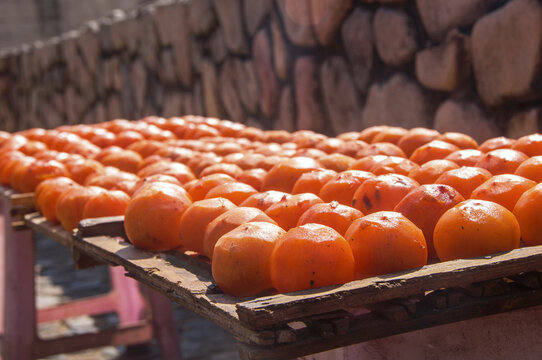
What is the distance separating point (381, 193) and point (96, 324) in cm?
306

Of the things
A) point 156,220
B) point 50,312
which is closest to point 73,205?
point 156,220

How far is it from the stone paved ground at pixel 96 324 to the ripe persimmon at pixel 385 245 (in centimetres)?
228

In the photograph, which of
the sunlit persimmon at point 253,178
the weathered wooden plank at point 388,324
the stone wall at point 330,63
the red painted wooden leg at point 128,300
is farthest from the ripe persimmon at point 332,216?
the red painted wooden leg at point 128,300

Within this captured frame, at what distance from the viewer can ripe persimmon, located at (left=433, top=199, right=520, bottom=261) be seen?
40.3 inches

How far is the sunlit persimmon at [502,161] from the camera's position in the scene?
1377mm

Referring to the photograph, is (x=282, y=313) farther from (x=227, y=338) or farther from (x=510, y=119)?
(x=227, y=338)

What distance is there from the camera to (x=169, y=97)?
5965 mm

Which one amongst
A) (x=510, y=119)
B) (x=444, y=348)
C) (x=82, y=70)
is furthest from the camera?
(x=82, y=70)

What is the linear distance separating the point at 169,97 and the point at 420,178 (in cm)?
481

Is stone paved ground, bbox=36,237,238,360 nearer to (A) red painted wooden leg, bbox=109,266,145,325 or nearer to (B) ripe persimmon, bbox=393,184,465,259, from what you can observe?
(A) red painted wooden leg, bbox=109,266,145,325

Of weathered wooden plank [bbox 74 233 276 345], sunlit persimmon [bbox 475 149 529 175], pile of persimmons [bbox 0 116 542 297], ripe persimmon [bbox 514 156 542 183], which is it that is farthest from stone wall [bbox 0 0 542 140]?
weathered wooden plank [bbox 74 233 276 345]

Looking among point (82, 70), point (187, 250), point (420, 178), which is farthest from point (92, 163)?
point (82, 70)

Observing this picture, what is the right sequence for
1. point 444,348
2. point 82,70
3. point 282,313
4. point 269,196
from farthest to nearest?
point 82,70 → point 269,196 → point 444,348 → point 282,313

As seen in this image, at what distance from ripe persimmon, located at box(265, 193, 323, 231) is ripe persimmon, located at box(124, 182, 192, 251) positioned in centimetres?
23
